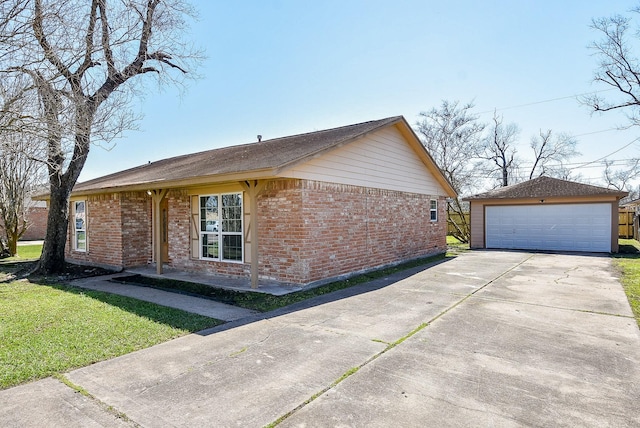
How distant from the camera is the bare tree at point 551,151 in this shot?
31.8 m

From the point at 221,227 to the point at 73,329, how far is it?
4.63m

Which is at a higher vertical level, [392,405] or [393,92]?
[393,92]

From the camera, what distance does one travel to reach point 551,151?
107 feet

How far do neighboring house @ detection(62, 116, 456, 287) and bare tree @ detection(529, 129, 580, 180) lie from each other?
2430 centimetres

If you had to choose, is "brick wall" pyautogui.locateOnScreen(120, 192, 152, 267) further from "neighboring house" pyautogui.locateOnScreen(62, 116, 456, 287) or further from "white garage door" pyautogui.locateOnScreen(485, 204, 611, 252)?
"white garage door" pyautogui.locateOnScreen(485, 204, 611, 252)

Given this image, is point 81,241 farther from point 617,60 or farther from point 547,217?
point 617,60

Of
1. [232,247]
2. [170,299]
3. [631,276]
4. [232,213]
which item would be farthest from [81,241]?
[631,276]

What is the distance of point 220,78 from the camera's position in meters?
12.3

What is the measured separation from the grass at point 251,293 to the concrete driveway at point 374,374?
65cm

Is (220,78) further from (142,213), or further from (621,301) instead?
(621,301)

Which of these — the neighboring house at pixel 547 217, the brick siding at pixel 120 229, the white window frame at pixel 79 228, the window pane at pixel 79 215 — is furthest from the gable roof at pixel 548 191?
the window pane at pixel 79 215

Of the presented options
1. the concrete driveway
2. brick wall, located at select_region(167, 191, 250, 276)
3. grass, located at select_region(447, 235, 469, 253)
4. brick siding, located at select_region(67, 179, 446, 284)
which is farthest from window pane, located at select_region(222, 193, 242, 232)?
grass, located at select_region(447, 235, 469, 253)

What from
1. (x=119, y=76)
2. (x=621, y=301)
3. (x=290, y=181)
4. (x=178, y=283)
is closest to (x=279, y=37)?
(x=119, y=76)

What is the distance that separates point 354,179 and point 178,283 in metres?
5.10
